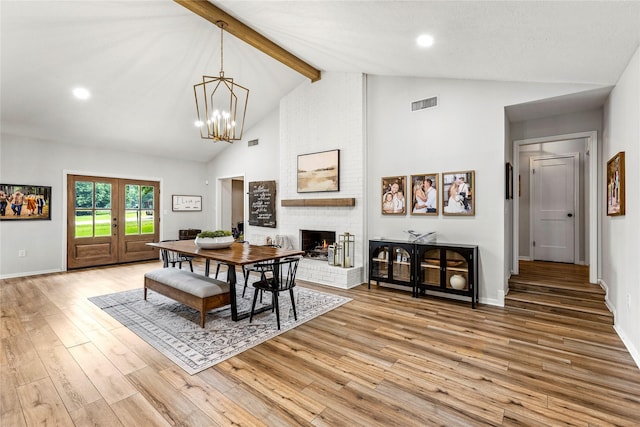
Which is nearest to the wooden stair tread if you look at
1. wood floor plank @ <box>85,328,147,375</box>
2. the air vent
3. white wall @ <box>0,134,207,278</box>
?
the air vent

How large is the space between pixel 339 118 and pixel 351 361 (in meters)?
3.92

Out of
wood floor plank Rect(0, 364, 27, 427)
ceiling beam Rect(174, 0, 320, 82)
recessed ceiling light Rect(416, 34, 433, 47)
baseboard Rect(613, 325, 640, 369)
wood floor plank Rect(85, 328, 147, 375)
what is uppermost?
ceiling beam Rect(174, 0, 320, 82)

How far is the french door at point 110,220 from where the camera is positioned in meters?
6.07

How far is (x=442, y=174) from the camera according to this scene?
4234mm

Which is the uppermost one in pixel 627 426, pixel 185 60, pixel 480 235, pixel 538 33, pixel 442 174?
pixel 185 60

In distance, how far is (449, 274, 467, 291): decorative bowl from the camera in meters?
3.82

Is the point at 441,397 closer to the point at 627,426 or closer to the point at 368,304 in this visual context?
the point at 627,426

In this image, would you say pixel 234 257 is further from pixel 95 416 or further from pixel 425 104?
pixel 425 104

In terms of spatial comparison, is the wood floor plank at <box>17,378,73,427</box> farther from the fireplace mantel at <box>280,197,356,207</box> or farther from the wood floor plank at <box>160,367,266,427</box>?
the fireplace mantel at <box>280,197,356,207</box>

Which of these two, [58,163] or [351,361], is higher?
[58,163]

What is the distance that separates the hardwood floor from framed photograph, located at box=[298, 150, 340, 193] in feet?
8.33

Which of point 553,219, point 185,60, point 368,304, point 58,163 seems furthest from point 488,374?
point 58,163

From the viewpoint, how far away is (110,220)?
21.5 ft

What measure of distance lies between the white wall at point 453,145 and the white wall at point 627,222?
21.7 inches
